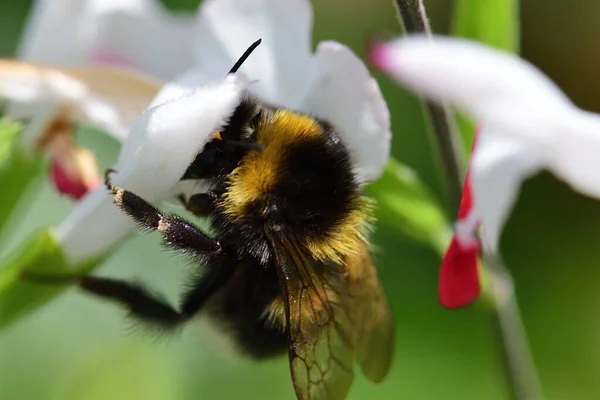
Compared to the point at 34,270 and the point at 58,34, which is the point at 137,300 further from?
the point at 58,34

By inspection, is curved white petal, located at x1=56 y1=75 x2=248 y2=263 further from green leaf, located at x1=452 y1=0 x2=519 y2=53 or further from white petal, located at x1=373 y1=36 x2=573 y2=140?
green leaf, located at x1=452 y1=0 x2=519 y2=53

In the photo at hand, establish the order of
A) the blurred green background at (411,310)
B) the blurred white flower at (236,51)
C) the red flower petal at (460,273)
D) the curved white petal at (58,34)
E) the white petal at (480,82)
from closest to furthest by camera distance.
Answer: the white petal at (480,82) → the red flower petal at (460,273) → the blurred white flower at (236,51) → the curved white petal at (58,34) → the blurred green background at (411,310)

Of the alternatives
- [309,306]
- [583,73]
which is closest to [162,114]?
[309,306]

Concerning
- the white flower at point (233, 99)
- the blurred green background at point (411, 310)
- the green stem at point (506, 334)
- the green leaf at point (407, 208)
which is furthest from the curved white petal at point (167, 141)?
the blurred green background at point (411, 310)

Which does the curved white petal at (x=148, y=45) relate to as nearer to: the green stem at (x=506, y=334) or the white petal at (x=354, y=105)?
the white petal at (x=354, y=105)

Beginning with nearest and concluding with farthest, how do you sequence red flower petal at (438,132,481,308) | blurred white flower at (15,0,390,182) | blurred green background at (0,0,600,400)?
red flower petal at (438,132,481,308) < blurred white flower at (15,0,390,182) < blurred green background at (0,0,600,400)

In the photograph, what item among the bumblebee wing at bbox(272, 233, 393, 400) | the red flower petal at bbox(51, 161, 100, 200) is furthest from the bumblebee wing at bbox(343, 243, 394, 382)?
the red flower petal at bbox(51, 161, 100, 200)
